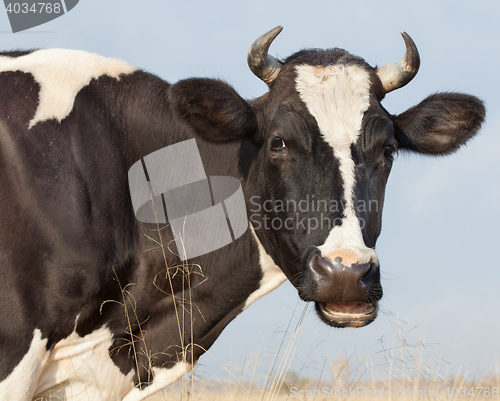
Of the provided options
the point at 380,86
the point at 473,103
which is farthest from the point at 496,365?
the point at 380,86

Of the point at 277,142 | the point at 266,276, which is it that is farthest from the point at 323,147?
the point at 266,276

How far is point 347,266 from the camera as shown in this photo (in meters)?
3.45

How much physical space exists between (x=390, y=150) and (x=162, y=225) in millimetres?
2110

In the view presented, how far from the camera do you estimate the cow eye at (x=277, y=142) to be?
429cm

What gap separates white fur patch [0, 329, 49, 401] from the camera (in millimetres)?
3783

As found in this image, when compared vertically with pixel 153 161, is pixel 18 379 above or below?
below

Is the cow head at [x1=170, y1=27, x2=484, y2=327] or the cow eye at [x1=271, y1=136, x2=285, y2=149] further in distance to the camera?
the cow eye at [x1=271, y1=136, x2=285, y2=149]

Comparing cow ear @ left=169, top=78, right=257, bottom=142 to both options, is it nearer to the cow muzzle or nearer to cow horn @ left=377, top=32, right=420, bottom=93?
cow horn @ left=377, top=32, right=420, bottom=93

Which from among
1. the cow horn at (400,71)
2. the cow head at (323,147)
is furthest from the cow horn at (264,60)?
the cow horn at (400,71)

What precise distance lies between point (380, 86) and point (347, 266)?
6.69ft

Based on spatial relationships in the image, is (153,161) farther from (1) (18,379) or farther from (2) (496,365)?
(2) (496,365)

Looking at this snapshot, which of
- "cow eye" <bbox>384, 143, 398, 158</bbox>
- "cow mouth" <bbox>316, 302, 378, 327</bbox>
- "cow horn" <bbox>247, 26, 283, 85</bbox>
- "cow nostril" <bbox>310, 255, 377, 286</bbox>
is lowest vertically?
"cow mouth" <bbox>316, 302, 378, 327</bbox>

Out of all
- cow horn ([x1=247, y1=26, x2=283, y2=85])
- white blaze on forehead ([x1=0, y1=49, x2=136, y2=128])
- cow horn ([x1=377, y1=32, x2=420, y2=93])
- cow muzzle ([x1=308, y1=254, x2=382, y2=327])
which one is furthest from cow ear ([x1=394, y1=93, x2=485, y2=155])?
white blaze on forehead ([x1=0, y1=49, x2=136, y2=128])

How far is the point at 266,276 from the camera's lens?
495cm
